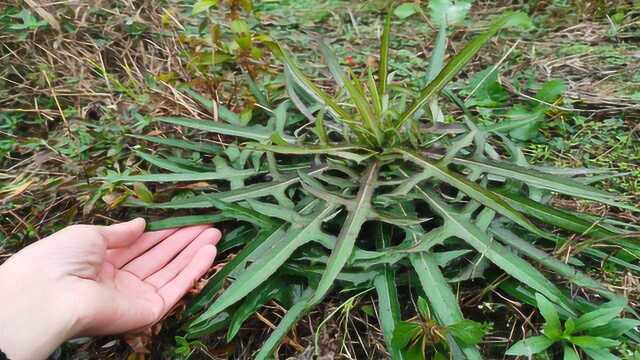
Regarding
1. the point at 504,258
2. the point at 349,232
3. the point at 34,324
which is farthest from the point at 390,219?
the point at 34,324

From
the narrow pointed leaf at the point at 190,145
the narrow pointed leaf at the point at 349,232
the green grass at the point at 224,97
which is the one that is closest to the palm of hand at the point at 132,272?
the green grass at the point at 224,97

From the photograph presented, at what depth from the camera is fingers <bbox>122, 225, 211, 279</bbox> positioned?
154 centimetres

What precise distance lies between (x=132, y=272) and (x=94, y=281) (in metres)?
0.15

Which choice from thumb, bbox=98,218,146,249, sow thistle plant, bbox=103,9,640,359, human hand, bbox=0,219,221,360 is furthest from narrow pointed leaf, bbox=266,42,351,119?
thumb, bbox=98,218,146,249

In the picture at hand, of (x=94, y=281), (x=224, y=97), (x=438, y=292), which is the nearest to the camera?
(x=438, y=292)

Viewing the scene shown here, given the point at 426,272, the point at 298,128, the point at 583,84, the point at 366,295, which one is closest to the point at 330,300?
the point at 366,295

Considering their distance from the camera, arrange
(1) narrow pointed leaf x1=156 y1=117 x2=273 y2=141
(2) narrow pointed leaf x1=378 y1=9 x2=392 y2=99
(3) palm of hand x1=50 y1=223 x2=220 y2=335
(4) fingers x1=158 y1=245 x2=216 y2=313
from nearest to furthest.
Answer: (3) palm of hand x1=50 y1=223 x2=220 y2=335, (4) fingers x1=158 y1=245 x2=216 y2=313, (2) narrow pointed leaf x1=378 y1=9 x2=392 y2=99, (1) narrow pointed leaf x1=156 y1=117 x2=273 y2=141

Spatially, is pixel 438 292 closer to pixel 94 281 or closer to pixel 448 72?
pixel 448 72

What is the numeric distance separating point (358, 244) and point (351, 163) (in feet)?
0.73

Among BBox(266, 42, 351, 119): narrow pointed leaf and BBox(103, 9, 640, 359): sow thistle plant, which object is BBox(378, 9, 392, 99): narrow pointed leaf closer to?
BBox(103, 9, 640, 359): sow thistle plant

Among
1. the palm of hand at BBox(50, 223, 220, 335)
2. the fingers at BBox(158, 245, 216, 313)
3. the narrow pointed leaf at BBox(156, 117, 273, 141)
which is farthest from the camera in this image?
the narrow pointed leaf at BBox(156, 117, 273, 141)

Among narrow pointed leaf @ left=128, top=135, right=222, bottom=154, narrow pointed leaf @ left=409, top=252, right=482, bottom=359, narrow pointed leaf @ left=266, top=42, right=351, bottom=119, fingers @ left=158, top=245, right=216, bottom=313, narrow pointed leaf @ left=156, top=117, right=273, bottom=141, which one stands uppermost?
narrow pointed leaf @ left=266, top=42, right=351, bottom=119

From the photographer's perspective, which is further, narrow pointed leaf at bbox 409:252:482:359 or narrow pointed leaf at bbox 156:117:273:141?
narrow pointed leaf at bbox 156:117:273:141

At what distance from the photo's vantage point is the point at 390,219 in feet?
4.34
